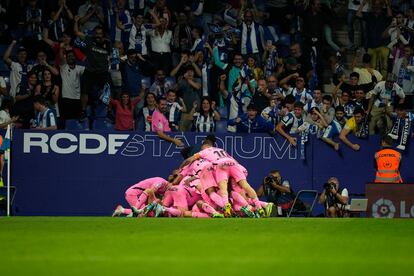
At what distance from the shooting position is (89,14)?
26078mm

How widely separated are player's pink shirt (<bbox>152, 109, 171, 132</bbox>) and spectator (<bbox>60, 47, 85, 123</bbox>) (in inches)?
78.3

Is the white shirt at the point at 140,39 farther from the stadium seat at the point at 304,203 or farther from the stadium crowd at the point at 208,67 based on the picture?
the stadium seat at the point at 304,203

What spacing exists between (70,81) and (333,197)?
21.5ft

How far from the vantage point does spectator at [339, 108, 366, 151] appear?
23.5m

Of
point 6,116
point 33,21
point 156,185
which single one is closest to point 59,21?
point 33,21

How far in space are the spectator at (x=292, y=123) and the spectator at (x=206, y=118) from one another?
4.74 ft

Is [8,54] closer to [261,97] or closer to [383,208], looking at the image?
[261,97]

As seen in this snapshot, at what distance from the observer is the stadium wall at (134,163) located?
23.3 m

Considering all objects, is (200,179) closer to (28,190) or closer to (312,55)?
(28,190)

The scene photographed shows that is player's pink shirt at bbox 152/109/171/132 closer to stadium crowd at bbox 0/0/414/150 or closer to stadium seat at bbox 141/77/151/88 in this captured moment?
stadium crowd at bbox 0/0/414/150

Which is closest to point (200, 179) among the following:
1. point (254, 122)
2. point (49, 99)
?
point (254, 122)

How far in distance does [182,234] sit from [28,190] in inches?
384

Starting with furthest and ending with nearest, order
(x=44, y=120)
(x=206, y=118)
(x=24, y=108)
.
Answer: (x=206, y=118) < (x=24, y=108) < (x=44, y=120)

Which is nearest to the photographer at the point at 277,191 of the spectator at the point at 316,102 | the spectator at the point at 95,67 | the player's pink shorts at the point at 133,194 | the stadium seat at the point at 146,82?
the spectator at the point at 316,102
